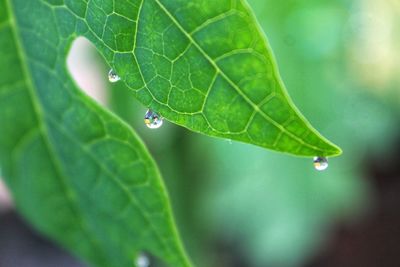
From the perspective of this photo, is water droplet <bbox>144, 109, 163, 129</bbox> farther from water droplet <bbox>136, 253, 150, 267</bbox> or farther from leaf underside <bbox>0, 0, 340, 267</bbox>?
water droplet <bbox>136, 253, 150, 267</bbox>

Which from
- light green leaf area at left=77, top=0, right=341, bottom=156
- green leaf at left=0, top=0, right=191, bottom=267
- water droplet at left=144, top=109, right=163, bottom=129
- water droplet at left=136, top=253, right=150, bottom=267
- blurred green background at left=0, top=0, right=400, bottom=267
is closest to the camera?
light green leaf area at left=77, top=0, right=341, bottom=156

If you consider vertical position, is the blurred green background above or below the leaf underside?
above

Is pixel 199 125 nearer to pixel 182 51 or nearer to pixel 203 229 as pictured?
pixel 182 51

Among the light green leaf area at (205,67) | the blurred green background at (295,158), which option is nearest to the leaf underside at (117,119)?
the light green leaf area at (205,67)

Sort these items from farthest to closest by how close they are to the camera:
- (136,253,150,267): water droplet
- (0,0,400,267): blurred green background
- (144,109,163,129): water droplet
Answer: (0,0,400,267): blurred green background < (136,253,150,267): water droplet < (144,109,163,129): water droplet

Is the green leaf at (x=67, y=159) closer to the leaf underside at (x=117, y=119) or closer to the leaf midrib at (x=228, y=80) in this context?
the leaf underside at (x=117, y=119)

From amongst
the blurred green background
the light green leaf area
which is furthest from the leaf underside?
the blurred green background

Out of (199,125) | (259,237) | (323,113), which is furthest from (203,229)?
(199,125)
